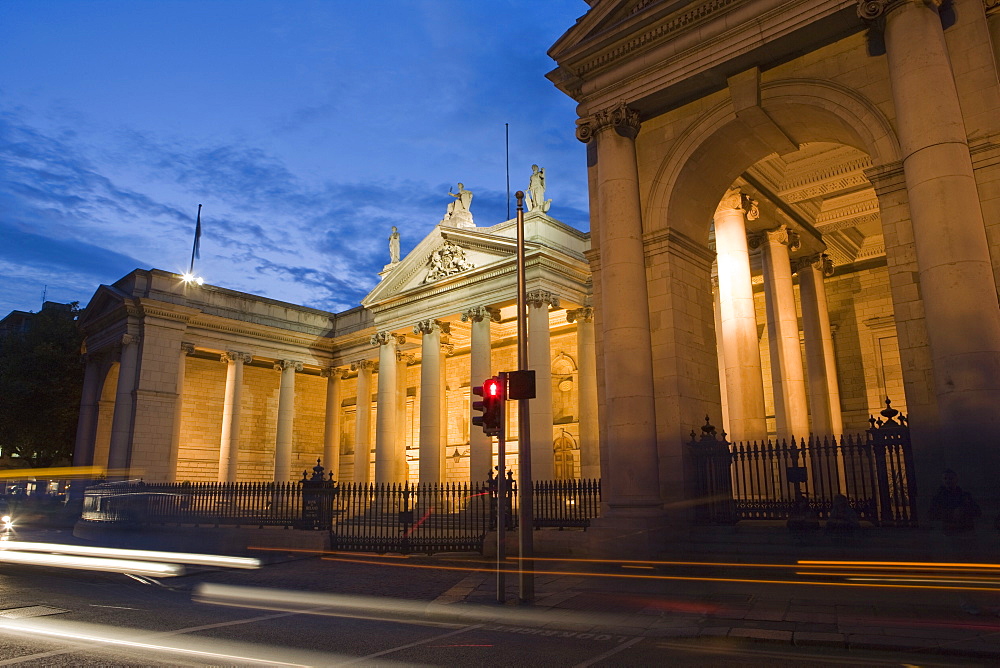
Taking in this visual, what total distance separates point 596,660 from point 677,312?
983 centimetres

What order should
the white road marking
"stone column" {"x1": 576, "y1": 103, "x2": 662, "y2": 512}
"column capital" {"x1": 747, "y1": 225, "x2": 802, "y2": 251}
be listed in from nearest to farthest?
1. the white road marking
2. "stone column" {"x1": 576, "y1": 103, "x2": 662, "y2": 512}
3. "column capital" {"x1": 747, "y1": 225, "x2": 802, "y2": 251}

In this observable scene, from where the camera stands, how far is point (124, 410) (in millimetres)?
33500

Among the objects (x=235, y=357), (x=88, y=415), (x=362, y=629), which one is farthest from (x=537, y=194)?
(x=88, y=415)

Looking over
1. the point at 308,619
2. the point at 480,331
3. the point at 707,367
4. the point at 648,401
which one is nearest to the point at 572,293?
the point at 480,331

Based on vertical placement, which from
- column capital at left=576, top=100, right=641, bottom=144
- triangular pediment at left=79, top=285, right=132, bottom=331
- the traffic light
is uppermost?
triangular pediment at left=79, top=285, right=132, bottom=331

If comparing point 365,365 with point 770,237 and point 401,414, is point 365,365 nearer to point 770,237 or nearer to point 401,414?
point 401,414

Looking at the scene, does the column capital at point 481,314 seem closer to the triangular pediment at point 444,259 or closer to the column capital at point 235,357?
the triangular pediment at point 444,259

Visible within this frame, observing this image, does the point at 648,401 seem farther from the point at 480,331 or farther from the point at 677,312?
the point at 480,331

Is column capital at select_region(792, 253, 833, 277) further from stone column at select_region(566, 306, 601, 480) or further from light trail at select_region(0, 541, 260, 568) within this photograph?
light trail at select_region(0, 541, 260, 568)

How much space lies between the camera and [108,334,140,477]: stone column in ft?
108

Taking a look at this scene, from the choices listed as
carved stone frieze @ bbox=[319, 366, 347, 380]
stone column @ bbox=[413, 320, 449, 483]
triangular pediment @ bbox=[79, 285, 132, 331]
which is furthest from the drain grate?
carved stone frieze @ bbox=[319, 366, 347, 380]

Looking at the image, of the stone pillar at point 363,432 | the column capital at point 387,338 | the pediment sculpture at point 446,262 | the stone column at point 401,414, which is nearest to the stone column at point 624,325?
Result: the pediment sculpture at point 446,262

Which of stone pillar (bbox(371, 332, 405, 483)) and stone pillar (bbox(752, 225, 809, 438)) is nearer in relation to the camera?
stone pillar (bbox(752, 225, 809, 438))

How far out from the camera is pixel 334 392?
43.5 m
